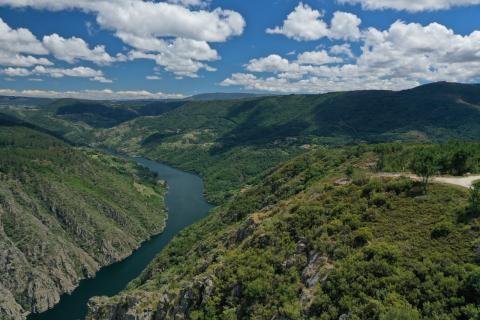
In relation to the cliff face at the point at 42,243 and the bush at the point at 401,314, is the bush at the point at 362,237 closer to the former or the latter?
the bush at the point at 401,314

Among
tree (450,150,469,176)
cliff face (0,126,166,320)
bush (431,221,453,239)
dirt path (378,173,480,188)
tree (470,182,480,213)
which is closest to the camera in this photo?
bush (431,221,453,239)

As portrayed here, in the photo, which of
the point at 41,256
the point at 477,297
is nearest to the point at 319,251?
the point at 477,297

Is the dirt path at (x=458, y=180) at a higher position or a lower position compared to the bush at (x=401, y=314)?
higher

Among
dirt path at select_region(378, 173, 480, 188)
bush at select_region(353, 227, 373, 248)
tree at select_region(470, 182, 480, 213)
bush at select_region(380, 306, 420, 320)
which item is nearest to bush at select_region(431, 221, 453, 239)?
tree at select_region(470, 182, 480, 213)

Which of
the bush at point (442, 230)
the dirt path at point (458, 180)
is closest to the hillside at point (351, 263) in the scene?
the bush at point (442, 230)

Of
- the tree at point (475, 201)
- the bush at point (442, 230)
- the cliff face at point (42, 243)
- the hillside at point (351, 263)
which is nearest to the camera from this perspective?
the hillside at point (351, 263)

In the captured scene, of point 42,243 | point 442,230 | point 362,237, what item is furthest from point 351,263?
point 42,243

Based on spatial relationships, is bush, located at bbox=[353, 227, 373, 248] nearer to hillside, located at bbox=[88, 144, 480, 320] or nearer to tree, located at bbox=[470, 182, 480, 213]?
hillside, located at bbox=[88, 144, 480, 320]

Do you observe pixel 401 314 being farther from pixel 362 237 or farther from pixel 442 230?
pixel 442 230

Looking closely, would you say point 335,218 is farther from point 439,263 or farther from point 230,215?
point 230,215
